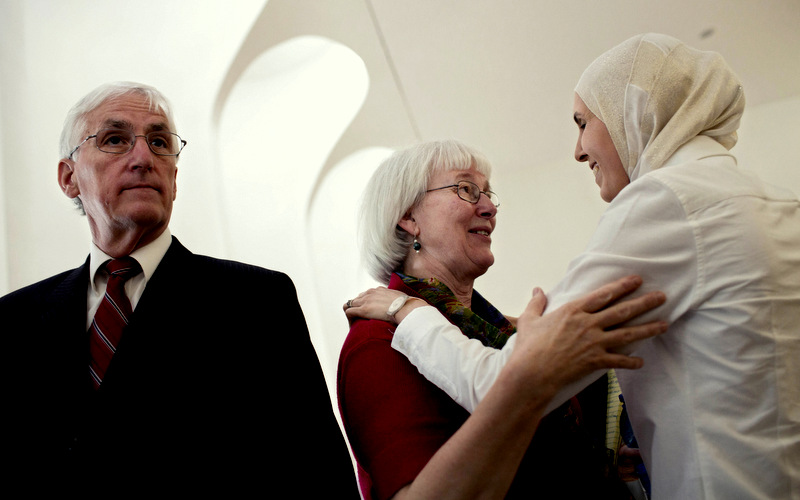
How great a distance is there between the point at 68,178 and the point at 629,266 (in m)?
2.09

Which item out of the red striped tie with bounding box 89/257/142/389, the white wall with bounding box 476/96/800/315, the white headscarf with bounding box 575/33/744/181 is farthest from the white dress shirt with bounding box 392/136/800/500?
the white wall with bounding box 476/96/800/315

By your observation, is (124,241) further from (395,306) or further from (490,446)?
(490,446)

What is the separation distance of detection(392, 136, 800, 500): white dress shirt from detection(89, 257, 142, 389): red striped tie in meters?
1.11

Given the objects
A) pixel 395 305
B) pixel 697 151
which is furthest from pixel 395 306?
pixel 697 151

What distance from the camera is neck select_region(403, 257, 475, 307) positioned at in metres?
2.90

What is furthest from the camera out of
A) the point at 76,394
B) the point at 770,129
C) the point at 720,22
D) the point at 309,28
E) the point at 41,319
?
the point at 770,129

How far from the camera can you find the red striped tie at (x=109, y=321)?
2123 mm

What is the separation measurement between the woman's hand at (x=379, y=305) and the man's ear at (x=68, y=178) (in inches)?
45.0

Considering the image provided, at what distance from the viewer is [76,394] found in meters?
2.04

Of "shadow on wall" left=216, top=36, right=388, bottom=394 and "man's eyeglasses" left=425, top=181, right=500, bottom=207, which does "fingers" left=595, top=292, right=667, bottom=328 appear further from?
"shadow on wall" left=216, top=36, right=388, bottom=394

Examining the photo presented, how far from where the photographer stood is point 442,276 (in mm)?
2904

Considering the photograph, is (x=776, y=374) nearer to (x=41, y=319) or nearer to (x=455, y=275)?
(x=455, y=275)

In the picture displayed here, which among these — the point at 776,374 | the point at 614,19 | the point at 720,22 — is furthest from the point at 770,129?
the point at 776,374

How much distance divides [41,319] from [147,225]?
457mm
